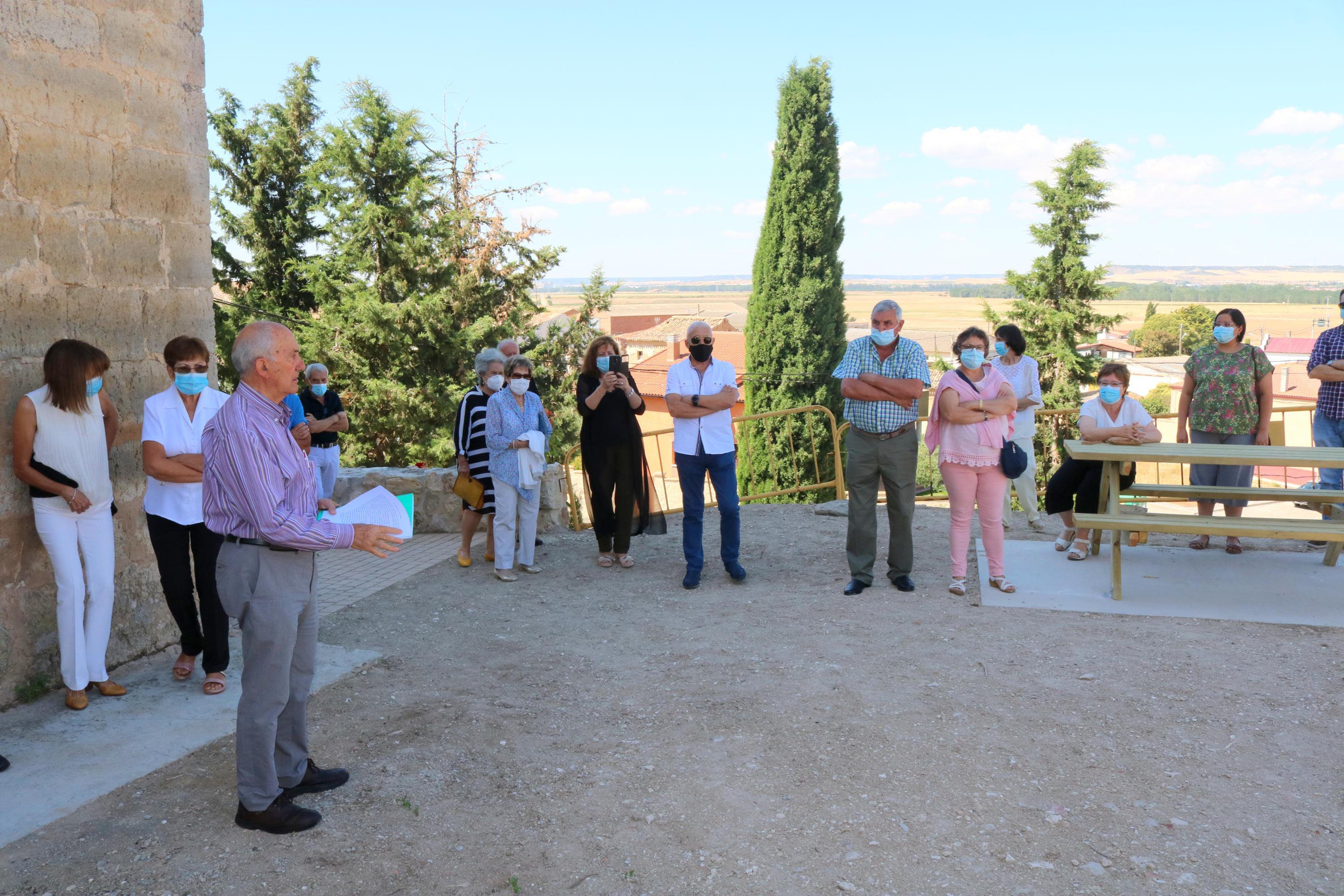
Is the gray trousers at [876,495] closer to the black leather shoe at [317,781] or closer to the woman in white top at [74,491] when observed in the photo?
the black leather shoe at [317,781]

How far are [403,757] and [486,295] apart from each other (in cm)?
2017

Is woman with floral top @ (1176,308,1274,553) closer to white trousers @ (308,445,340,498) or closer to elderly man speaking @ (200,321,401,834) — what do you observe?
elderly man speaking @ (200,321,401,834)

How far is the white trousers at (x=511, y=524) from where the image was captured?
6.59 m

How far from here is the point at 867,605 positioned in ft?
18.9

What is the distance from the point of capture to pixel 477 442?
6867 mm

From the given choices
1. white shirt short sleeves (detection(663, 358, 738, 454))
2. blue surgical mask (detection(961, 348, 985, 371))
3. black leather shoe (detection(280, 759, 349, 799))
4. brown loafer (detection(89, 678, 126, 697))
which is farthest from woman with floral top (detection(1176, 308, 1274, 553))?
brown loafer (detection(89, 678, 126, 697))

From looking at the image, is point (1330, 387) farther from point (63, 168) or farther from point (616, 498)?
point (63, 168)

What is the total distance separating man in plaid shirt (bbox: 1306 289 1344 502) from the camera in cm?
657

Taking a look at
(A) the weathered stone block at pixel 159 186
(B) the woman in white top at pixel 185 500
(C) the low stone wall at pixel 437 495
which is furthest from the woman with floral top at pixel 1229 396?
(A) the weathered stone block at pixel 159 186

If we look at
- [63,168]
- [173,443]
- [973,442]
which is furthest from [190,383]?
[973,442]

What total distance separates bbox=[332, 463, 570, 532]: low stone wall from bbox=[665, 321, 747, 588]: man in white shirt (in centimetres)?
246

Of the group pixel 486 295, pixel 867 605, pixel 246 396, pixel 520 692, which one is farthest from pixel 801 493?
pixel 246 396

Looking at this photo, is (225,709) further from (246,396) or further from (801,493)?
(801,493)

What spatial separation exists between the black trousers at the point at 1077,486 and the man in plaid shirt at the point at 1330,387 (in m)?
1.56
